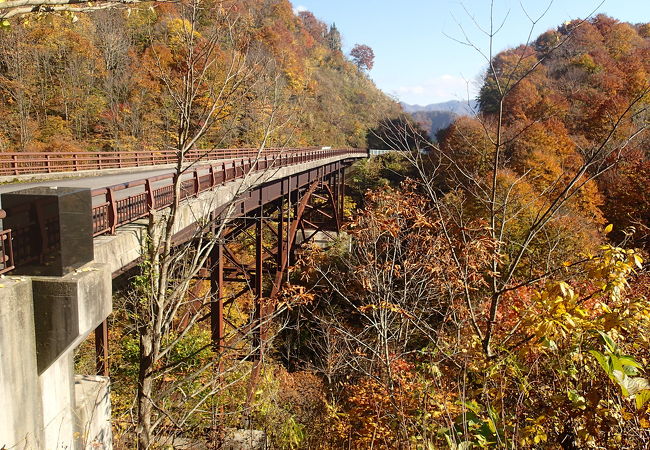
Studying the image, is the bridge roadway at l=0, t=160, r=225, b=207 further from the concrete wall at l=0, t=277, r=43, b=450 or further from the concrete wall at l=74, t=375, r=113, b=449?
the concrete wall at l=0, t=277, r=43, b=450

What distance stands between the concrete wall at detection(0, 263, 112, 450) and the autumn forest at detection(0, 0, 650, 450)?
650mm

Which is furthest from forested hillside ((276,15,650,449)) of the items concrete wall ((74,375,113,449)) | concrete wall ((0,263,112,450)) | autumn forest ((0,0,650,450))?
concrete wall ((74,375,113,449))

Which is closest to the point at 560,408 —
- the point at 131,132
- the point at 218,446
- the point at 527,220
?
the point at 218,446

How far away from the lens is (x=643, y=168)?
1759 centimetres

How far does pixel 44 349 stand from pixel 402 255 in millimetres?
8188

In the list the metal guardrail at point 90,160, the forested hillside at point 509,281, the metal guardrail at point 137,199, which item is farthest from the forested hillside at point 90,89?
the metal guardrail at point 137,199

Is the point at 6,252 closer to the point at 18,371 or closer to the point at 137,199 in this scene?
the point at 18,371

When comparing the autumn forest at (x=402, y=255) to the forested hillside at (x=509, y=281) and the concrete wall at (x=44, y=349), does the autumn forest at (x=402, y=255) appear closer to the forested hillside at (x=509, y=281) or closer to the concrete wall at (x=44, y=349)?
the forested hillside at (x=509, y=281)

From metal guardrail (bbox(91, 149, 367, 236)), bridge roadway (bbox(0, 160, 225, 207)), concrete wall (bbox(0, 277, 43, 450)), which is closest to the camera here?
concrete wall (bbox(0, 277, 43, 450))

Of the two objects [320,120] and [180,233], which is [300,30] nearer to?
[320,120]

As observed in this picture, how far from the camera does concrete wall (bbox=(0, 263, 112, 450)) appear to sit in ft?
9.53

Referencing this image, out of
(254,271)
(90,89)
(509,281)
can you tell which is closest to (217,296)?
(254,271)

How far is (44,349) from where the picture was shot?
3.22 m

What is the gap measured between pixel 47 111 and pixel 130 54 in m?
8.67
